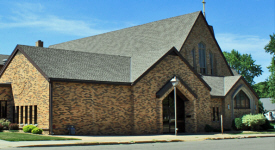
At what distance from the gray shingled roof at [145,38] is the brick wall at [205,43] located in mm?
883

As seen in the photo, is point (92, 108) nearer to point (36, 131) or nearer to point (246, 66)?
point (36, 131)

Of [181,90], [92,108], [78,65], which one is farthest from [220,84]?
[92,108]

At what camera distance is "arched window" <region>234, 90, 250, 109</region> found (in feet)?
127

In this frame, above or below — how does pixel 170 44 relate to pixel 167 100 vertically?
above

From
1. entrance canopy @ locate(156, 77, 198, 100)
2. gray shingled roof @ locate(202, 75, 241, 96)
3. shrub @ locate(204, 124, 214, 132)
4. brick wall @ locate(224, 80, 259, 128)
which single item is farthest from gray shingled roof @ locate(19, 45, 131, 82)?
brick wall @ locate(224, 80, 259, 128)

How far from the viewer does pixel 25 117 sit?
1076 inches

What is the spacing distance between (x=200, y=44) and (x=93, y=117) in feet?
65.1

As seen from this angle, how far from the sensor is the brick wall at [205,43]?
39719 millimetres

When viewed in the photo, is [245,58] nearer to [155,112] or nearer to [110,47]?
[110,47]

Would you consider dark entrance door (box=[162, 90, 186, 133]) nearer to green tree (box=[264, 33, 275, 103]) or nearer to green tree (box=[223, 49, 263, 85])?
green tree (box=[264, 33, 275, 103])

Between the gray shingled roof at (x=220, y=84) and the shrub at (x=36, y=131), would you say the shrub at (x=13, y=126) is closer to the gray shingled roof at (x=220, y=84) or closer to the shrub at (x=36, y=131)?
the shrub at (x=36, y=131)

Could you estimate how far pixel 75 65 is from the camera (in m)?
29.0

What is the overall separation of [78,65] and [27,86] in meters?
4.42

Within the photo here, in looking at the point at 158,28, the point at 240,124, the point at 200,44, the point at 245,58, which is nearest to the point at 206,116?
the point at 240,124
